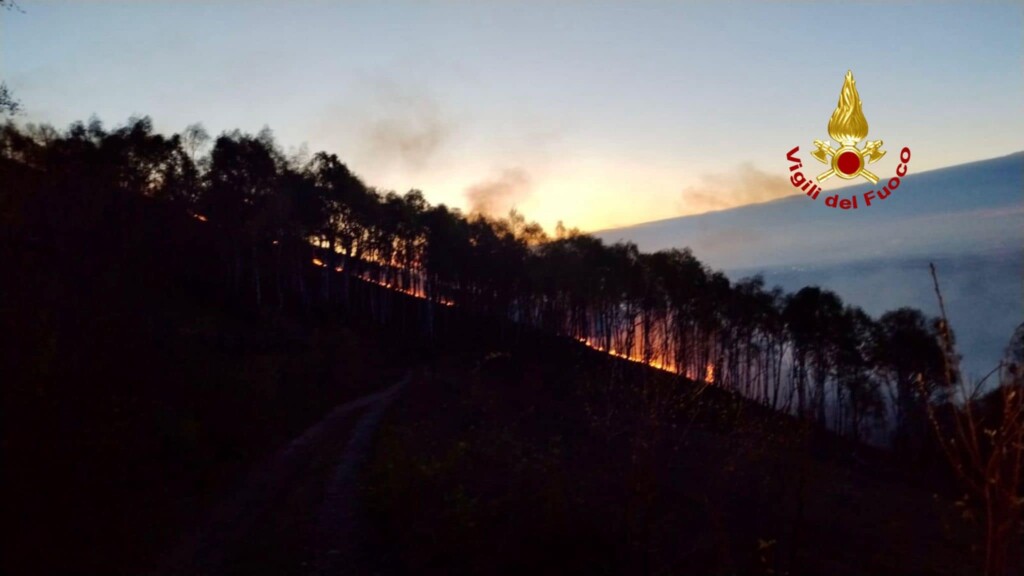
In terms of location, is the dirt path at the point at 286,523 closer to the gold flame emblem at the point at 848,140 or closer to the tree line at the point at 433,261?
the gold flame emblem at the point at 848,140

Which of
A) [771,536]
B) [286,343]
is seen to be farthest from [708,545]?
[286,343]

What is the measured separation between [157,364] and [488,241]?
65053mm

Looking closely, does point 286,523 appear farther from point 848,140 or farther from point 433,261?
point 433,261

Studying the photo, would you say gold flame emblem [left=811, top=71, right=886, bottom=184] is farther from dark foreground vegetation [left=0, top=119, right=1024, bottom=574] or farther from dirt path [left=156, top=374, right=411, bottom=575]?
dirt path [left=156, top=374, right=411, bottom=575]

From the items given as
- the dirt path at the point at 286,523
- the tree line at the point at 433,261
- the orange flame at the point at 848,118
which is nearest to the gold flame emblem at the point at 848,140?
the orange flame at the point at 848,118

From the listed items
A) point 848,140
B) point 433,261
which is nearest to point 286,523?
point 848,140

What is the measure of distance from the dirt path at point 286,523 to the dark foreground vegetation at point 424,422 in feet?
2.16

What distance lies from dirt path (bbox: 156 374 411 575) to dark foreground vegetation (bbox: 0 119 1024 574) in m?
0.66

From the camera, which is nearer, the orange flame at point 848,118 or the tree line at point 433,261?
the orange flame at point 848,118

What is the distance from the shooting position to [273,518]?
1494 cm

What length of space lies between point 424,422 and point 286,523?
11967 millimetres

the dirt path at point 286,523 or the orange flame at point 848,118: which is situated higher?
the orange flame at point 848,118

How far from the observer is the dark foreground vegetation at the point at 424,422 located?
10242mm

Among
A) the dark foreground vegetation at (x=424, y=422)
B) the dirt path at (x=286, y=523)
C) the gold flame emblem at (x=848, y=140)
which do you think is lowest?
the dirt path at (x=286, y=523)
